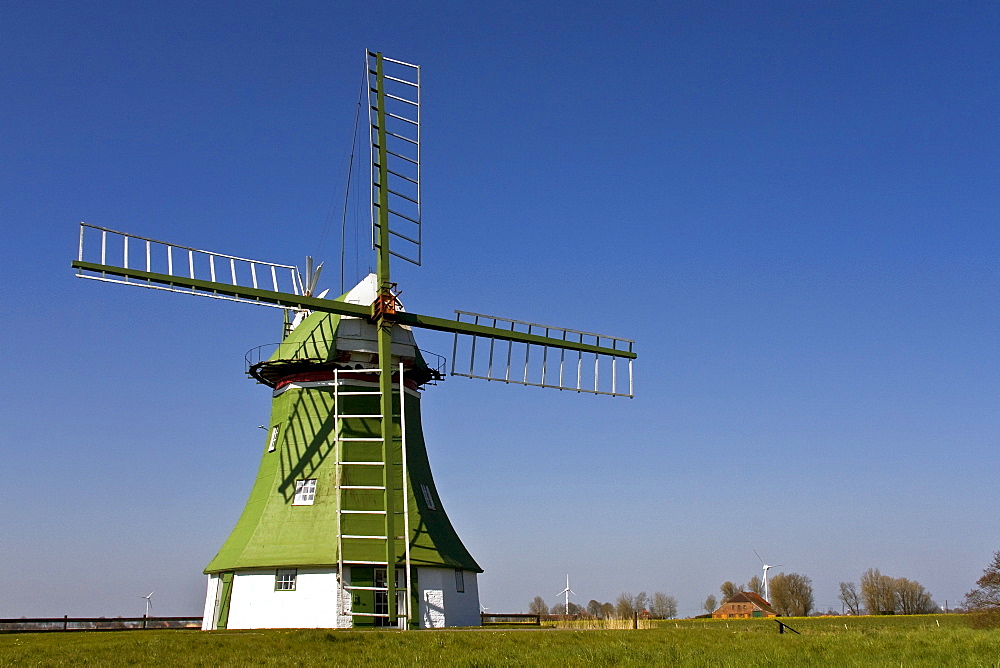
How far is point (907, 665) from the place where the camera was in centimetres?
1739

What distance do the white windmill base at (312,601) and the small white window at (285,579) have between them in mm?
135

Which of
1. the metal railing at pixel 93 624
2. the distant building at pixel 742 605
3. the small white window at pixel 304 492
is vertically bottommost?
the distant building at pixel 742 605

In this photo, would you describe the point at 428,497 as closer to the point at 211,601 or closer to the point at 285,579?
the point at 285,579

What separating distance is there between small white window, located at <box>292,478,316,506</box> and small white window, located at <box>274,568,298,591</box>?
2.64 meters

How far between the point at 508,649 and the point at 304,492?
15204 mm

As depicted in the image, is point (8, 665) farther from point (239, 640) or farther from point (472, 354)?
point (472, 354)

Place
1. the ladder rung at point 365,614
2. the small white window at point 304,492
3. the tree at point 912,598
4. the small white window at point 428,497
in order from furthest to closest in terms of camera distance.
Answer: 1. the tree at point 912,598
2. the small white window at point 428,497
3. the small white window at point 304,492
4. the ladder rung at point 365,614

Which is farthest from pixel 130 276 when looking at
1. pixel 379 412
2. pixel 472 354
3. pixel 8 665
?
pixel 8 665

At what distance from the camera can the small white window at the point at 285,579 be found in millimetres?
32531

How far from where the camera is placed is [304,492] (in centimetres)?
3472

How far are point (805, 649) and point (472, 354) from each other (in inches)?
684

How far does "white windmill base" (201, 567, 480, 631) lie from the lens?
104 ft

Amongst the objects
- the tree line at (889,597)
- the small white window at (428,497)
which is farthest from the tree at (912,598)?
the small white window at (428,497)

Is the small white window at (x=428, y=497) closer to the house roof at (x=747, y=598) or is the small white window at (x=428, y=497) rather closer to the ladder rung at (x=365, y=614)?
the ladder rung at (x=365, y=614)
